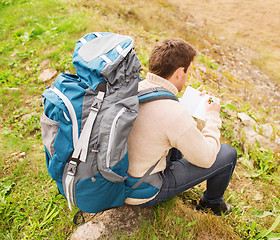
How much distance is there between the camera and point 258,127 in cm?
439

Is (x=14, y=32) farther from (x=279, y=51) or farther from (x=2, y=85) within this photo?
(x=279, y=51)

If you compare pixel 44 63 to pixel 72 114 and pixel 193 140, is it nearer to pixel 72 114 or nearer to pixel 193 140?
pixel 72 114

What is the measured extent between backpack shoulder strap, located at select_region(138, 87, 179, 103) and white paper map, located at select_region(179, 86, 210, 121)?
2.24ft

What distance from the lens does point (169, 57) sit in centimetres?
203

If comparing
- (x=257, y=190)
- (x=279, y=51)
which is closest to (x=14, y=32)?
(x=257, y=190)

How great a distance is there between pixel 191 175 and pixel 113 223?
95 centimetres

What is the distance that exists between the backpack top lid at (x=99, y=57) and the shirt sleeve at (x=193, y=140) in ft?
2.08

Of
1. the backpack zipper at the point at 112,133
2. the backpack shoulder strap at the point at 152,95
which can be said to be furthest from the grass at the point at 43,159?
the backpack shoulder strap at the point at 152,95

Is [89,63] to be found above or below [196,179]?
above

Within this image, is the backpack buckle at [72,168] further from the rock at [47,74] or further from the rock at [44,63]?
the rock at [44,63]

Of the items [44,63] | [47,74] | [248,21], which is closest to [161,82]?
[47,74]

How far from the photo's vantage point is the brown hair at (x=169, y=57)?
2.03 m

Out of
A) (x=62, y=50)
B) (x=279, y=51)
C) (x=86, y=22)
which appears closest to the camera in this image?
(x=62, y=50)

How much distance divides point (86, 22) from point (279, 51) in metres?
8.23
